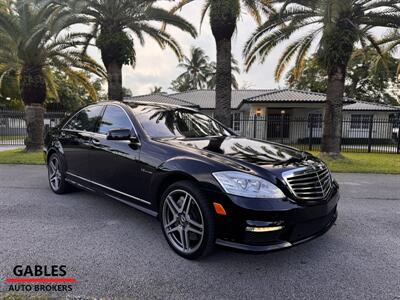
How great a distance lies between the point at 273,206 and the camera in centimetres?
257

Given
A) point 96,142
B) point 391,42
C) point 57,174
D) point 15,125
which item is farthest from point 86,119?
point 15,125

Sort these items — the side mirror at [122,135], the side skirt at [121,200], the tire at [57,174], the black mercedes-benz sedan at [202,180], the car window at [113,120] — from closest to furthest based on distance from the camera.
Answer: the black mercedes-benz sedan at [202,180]
the side skirt at [121,200]
the side mirror at [122,135]
the car window at [113,120]
the tire at [57,174]

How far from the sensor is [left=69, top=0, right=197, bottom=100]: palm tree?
10.5m

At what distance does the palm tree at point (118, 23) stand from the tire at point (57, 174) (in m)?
6.28

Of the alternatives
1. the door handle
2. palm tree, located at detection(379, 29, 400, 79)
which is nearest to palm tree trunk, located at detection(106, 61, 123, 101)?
the door handle

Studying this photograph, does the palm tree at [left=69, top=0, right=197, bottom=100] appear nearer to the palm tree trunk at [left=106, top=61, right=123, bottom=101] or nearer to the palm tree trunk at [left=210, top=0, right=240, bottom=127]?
the palm tree trunk at [left=106, top=61, right=123, bottom=101]

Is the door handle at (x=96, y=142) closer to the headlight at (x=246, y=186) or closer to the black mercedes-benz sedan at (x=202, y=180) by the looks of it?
the black mercedes-benz sedan at (x=202, y=180)

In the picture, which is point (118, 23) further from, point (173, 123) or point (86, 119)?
point (173, 123)

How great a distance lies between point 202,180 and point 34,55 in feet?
38.9

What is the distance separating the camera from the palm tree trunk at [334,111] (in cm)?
1055

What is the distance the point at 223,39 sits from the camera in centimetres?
932

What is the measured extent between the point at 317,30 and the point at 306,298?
1161 centimetres

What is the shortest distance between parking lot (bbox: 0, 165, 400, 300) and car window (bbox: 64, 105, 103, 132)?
1326 mm

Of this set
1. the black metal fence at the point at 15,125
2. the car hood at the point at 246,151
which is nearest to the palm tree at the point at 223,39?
the car hood at the point at 246,151
